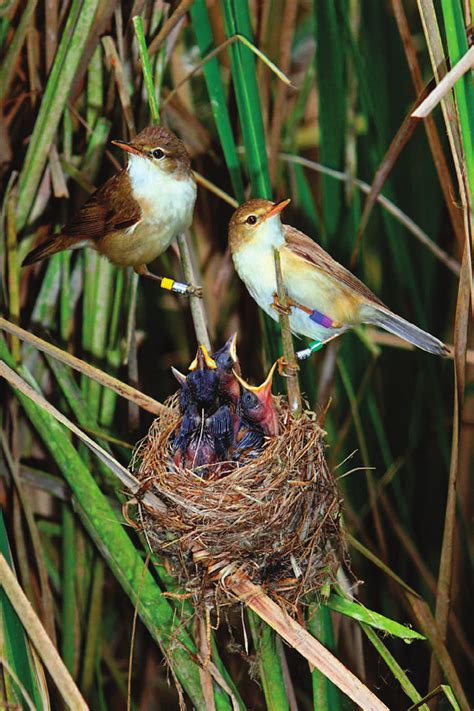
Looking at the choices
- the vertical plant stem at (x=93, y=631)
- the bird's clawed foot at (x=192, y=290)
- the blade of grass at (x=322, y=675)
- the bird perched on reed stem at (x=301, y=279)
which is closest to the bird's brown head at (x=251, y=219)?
the bird perched on reed stem at (x=301, y=279)

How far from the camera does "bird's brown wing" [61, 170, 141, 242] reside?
1.43 meters

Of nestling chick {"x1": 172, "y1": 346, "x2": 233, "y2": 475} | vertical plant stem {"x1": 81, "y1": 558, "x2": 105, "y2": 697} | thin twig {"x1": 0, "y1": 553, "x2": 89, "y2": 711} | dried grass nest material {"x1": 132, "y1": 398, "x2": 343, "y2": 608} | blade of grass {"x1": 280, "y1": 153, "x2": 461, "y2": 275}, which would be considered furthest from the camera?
vertical plant stem {"x1": 81, "y1": 558, "x2": 105, "y2": 697}

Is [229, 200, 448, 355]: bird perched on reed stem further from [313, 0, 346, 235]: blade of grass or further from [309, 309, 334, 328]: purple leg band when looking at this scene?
[313, 0, 346, 235]: blade of grass

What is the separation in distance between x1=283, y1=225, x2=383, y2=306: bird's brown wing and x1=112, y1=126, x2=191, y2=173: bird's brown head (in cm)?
23

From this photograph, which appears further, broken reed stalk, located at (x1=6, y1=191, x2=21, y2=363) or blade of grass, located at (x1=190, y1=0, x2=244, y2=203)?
broken reed stalk, located at (x1=6, y1=191, x2=21, y2=363)

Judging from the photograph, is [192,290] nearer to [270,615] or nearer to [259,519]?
[259,519]

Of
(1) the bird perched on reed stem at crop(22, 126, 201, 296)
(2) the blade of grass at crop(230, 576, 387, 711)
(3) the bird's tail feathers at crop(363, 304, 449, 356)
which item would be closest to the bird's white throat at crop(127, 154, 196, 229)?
(1) the bird perched on reed stem at crop(22, 126, 201, 296)

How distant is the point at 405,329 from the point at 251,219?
A: 284 mm

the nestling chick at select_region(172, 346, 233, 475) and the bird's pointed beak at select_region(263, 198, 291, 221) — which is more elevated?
the bird's pointed beak at select_region(263, 198, 291, 221)

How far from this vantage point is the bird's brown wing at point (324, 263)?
4.26 ft

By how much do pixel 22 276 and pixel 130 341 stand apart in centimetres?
28

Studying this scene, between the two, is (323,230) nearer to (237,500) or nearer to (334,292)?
(334,292)

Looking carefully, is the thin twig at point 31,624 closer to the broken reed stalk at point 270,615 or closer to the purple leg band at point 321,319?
the broken reed stalk at point 270,615

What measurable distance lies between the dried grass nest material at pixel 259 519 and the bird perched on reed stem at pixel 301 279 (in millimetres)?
179
